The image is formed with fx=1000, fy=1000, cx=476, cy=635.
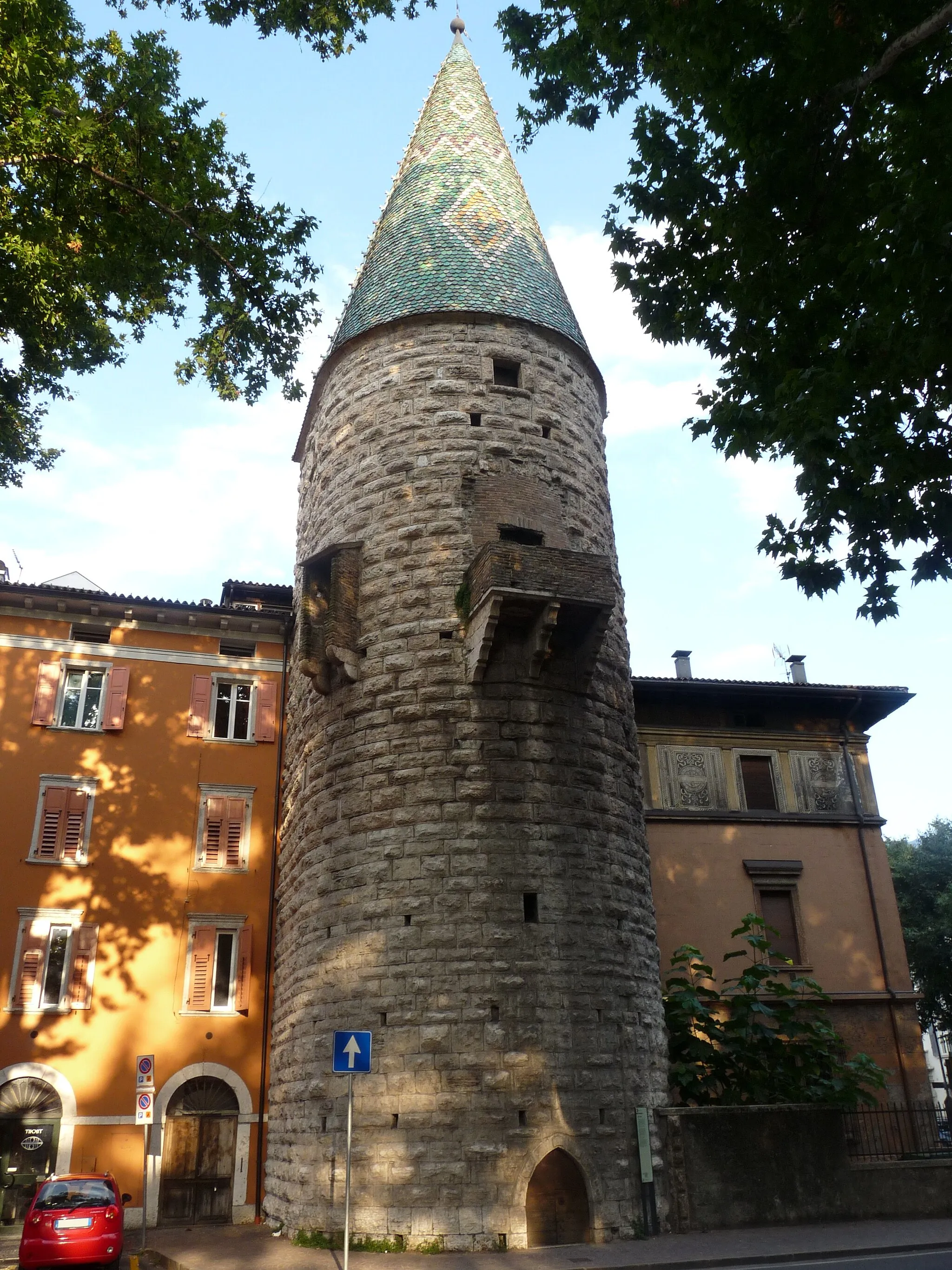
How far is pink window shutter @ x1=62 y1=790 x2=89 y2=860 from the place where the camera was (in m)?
16.7

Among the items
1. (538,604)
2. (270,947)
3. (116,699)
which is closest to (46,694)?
(116,699)

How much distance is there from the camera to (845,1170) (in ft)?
41.4

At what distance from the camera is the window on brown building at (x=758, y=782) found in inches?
826

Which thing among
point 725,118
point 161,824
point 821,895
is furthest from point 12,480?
point 821,895

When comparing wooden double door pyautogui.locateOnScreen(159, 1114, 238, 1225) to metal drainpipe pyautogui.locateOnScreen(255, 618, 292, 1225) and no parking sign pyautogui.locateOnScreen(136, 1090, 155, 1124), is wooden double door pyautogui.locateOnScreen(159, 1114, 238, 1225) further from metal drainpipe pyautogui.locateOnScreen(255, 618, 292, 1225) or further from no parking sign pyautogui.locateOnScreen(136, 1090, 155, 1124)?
no parking sign pyautogui.locateOnScreen(136, 1090, 155, 1124)

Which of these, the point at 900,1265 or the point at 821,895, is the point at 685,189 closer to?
the point at 900,1265

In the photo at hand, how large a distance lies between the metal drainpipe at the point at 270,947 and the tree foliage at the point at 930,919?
19416mm

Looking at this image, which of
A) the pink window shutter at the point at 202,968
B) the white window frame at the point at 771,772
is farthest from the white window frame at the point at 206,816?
the white window frame at the point at 771,772

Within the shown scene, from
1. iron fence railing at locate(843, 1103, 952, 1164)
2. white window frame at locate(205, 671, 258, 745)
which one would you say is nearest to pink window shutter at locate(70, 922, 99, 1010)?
white window frame at locate(205, 671, 258, 745)

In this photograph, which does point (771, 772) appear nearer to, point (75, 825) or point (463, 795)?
point (463, 795)

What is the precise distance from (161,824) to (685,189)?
13.1 meters

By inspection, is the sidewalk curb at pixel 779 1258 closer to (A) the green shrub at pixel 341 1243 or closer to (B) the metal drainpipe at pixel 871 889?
(A) the green shrub at pixel 341 1243

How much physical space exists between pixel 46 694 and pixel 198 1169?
26.8 feet

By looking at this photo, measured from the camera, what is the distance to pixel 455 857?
12.4 m
